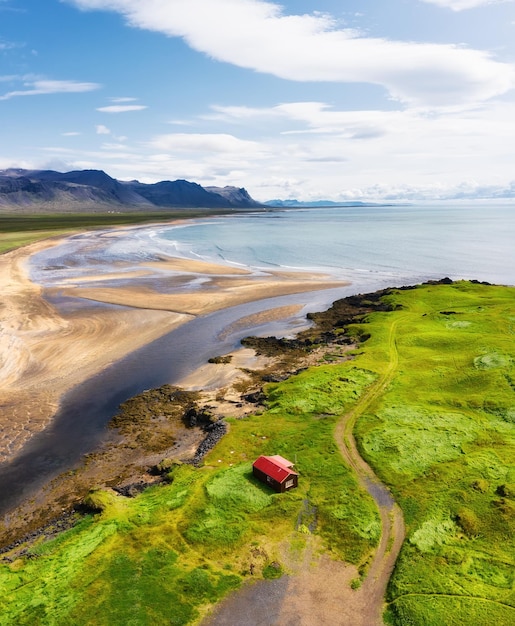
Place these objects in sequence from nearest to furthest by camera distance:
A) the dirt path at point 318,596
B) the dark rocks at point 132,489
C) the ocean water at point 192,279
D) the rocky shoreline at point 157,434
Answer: the dirt path at point 318,596 → the rocky shoreline at point 157,434 → the dark rocks at point 132,489 → the ocean water at point 192,279

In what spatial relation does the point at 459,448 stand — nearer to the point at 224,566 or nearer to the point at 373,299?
the point at 224,566

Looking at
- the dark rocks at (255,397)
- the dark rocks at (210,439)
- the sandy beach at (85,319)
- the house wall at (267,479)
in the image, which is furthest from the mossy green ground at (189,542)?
the sandy beach at (85,319)

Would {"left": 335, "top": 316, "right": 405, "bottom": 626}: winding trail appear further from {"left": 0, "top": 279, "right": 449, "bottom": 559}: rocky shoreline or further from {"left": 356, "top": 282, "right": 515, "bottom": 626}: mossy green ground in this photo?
{"left": 0, "top": 279, "right": 449, "bottom": 559}: rocky shoreline

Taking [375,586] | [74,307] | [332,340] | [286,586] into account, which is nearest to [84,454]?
[286,586]

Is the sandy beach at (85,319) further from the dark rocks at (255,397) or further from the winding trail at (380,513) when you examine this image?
the winding trail at (380,513)

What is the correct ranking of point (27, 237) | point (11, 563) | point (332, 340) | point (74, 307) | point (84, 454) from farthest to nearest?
point (27, 237) < point (74, 307) < point (332, 340) < point (84, 454) < point (11, 563)

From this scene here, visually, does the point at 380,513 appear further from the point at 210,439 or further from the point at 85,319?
the point at 85,319
